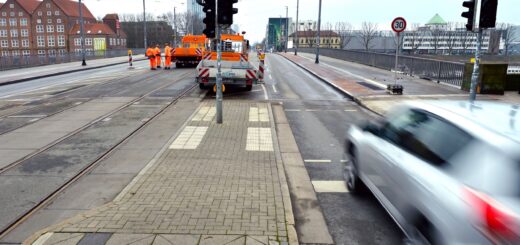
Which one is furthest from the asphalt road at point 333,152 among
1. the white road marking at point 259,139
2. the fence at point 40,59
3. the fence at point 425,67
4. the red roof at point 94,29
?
the red roof at point 94,29

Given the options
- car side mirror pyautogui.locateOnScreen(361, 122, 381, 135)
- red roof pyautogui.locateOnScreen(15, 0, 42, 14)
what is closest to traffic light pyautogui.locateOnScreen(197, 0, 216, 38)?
car side mirror pyautogui.locateOnScreen(361, 122, 381, 135)

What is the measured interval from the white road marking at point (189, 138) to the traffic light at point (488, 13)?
24.2ft

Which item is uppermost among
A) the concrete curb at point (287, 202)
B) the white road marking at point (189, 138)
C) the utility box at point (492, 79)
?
the utility box at point (492, 79)

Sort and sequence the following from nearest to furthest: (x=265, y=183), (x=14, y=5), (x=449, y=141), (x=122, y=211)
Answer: (x=449, y=141), (x=122, y=211), (x=265, y=183), (x=14, y=5)

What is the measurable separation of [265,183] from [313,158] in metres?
2.11

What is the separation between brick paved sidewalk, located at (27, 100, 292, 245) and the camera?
450cm

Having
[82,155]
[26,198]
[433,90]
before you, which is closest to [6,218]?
[26,198]

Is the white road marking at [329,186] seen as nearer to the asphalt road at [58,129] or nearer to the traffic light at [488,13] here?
the asphalt road at [58,129]

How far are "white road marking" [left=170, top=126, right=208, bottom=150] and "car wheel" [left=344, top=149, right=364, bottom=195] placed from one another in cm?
348

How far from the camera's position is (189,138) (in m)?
9.59

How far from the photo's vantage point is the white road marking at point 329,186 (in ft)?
21.3

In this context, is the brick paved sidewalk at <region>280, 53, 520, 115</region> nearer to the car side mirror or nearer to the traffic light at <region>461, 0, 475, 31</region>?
the traffic light at <region>461, 0, 475, 31</region>

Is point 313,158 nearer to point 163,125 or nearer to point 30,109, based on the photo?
point 163,125

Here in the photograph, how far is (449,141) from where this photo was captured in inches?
152
